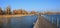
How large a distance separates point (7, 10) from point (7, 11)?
0.20 m

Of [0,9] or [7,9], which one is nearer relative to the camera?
[0,9]

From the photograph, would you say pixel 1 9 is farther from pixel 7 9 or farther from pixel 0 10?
pixel 7 9

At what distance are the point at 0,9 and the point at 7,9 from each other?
5.70 ft

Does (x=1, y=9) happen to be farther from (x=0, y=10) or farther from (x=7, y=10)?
(x=7, y=10)

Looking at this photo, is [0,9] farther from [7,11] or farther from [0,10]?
[7,11]

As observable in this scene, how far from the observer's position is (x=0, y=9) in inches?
403

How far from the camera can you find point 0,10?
10.5m

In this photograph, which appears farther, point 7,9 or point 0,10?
point 7,9

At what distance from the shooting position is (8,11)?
11578 millimetres

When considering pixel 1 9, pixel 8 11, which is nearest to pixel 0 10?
pixel 1 9

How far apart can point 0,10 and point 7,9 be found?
146 cm

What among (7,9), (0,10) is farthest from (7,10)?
(0,10)

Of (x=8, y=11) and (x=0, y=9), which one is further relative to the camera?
(x=8, y=11)

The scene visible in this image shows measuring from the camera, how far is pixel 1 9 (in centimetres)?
1045
